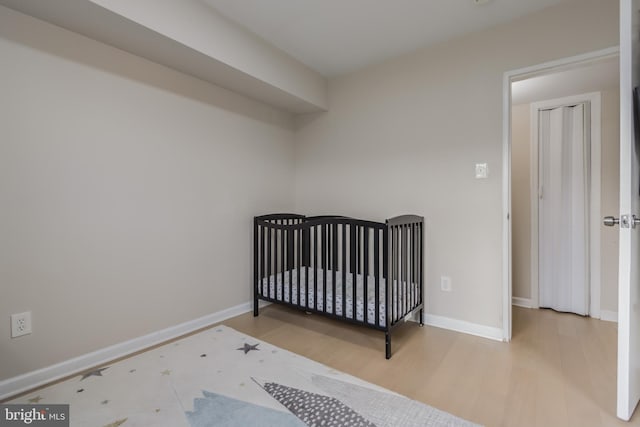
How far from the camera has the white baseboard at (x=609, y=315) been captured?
2623 mm

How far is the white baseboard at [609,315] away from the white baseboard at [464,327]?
1220 millimetres

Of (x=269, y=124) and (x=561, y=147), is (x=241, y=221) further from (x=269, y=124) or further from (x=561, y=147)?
(x=561, y=147)

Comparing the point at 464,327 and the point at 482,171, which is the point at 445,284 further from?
the point at 482,171

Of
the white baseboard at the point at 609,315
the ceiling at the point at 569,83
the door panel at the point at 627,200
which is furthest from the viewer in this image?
the white baseboard at the point at 609,315

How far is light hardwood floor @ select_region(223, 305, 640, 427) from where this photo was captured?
1480mm

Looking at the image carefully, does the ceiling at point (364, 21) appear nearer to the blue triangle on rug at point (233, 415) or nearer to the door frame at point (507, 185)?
the door frame at point (507, 185)

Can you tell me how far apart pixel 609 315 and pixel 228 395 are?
123 inches

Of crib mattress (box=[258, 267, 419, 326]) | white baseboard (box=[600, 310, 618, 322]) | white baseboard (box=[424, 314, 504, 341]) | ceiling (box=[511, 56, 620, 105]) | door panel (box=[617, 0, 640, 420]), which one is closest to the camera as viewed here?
door panel (box=[617, 0, 640, 420])

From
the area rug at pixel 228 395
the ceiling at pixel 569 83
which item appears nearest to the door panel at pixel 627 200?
the area rug at pixel 228 395

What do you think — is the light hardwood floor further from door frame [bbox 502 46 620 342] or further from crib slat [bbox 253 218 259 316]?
door frame [bbox 502 46 620 342]

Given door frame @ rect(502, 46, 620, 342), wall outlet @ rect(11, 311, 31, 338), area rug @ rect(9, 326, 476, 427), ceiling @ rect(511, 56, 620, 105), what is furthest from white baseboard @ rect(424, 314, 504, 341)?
wall outlet @ rect(11, 311, 31, 338)

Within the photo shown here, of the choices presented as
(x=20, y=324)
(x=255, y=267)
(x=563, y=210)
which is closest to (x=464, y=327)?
(x=563, y=210)

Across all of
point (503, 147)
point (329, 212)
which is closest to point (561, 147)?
point (503, 147)

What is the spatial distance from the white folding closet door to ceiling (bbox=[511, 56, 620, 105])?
0.62 feet
